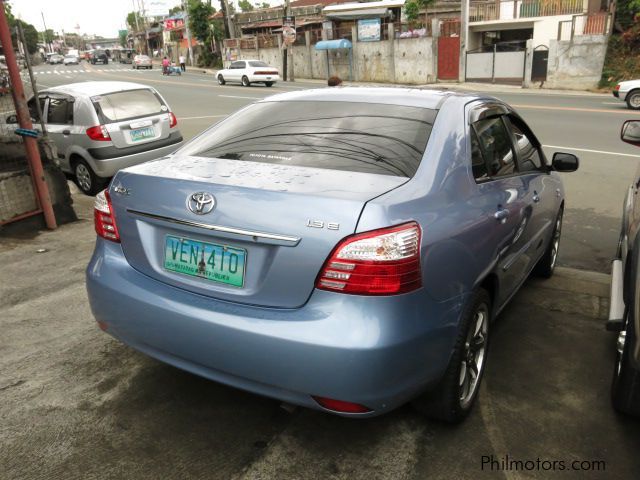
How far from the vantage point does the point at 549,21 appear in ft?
97.2

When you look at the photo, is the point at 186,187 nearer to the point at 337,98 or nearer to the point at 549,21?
the point at 337,98

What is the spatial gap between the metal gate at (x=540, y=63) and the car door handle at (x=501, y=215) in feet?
88.6

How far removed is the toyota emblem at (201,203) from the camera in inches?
94.7

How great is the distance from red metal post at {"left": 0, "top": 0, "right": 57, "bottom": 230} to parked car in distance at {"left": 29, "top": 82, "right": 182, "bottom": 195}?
221cm

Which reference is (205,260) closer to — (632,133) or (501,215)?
(501,215)

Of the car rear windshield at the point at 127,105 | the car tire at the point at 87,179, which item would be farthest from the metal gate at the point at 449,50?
the car tire at the point at 87,179

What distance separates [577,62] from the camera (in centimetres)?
2619

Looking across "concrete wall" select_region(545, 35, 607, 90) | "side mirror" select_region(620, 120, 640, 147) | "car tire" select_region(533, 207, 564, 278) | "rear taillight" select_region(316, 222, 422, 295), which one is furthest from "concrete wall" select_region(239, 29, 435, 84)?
"rear taillight" select_region(316, 222, 422, 295)

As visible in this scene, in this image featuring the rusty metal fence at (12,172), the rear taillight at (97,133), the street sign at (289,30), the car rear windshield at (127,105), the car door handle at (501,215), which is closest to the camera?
the car door handle at (501,215)

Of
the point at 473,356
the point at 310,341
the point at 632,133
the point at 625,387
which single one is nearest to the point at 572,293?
the point at 632,133

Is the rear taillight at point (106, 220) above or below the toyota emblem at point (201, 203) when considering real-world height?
below

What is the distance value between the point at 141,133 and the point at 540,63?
23824 mm

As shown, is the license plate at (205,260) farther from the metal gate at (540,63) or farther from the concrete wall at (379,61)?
the concrete wall at (379,61)

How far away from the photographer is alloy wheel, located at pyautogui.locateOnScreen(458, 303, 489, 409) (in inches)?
108
